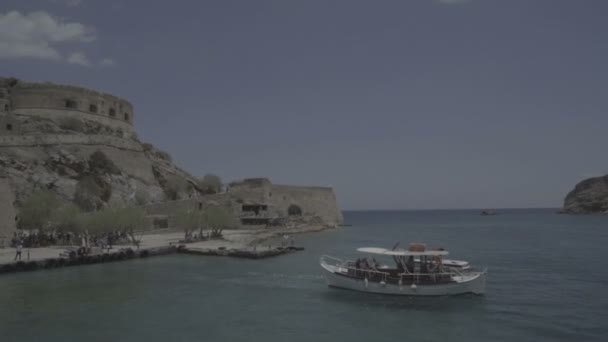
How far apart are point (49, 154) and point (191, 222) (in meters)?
13.2

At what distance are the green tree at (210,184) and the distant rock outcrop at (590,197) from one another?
88183 mm

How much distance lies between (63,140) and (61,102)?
23.2 ft

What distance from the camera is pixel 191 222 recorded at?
33.3 meters

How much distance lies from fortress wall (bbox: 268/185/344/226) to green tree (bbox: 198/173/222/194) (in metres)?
6.53

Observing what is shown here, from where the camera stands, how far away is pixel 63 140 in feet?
125

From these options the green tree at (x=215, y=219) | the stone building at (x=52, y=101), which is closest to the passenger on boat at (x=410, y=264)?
the green tree at (x=215, y=219)

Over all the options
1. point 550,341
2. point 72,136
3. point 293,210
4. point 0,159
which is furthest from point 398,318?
point 293,210

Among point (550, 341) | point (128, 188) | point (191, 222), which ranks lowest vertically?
point (550, 341)

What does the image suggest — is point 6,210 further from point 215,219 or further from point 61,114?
point 61,114

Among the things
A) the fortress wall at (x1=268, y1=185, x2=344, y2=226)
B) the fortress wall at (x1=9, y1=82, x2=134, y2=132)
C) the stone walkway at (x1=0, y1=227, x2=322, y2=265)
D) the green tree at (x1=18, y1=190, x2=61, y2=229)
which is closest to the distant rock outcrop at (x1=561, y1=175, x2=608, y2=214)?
the fortress wall at (x1=268, y1=185, x2=344, y2=226)

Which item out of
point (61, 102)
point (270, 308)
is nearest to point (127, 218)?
point (270, 308)

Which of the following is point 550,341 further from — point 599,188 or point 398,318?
point 599,188

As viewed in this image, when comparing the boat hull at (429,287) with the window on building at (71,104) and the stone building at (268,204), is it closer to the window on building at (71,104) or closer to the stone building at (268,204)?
the stone building at (268,204)

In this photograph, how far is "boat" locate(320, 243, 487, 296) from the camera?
16922mm
